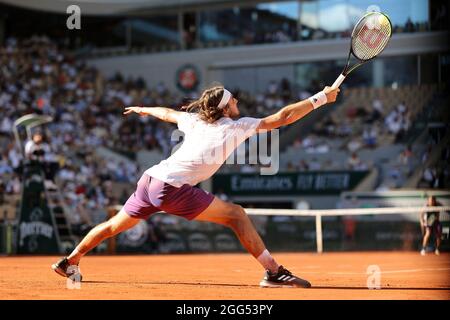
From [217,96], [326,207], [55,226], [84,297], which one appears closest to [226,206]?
[217,96]

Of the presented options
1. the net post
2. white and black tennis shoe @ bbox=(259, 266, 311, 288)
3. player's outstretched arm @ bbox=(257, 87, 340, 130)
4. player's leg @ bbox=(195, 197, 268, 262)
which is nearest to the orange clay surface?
white and black tennis shoe @ bbox=(259, 266, 311, 288)

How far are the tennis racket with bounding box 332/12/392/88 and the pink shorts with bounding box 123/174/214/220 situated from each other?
7.91 feet

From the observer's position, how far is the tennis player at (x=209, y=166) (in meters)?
8.31

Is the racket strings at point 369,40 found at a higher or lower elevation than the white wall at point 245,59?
lower

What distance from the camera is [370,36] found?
31.5ft

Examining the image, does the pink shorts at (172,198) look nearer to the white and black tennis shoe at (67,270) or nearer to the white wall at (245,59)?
the white and black tennis shoe at (67,270)

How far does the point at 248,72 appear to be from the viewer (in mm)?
35469

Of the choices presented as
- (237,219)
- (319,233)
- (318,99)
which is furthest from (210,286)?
(319,233)

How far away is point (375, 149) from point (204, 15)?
10.3 metres

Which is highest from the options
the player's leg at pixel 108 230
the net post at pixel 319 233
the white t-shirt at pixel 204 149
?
the white t-shirt at pixel 204 149

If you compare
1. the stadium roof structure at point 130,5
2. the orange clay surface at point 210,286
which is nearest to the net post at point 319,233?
the orange clay surface at point 210,286

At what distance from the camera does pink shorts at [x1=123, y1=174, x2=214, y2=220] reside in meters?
8.38

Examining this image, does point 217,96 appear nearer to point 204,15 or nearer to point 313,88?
point 313,88

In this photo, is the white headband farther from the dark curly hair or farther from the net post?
the net post
